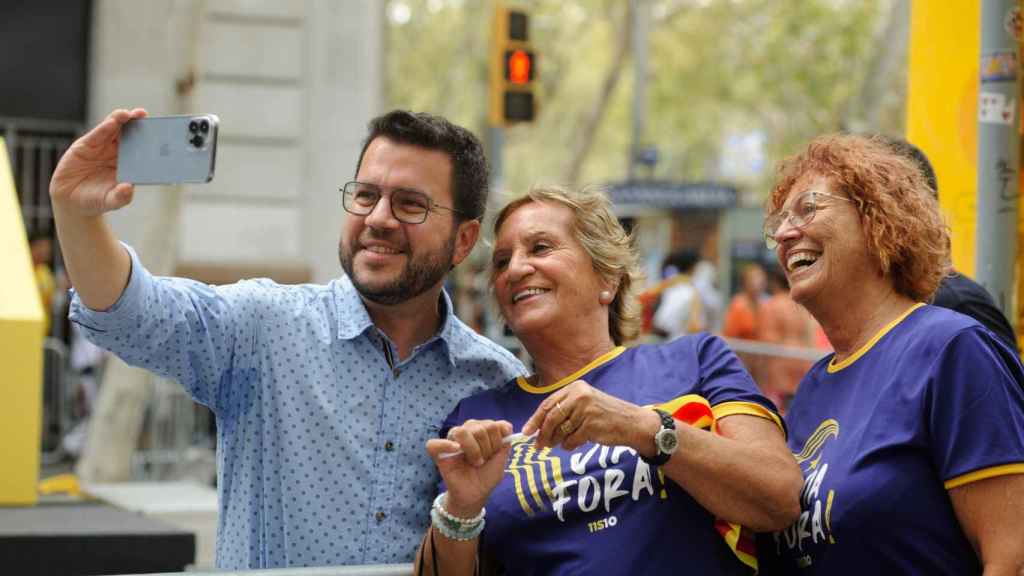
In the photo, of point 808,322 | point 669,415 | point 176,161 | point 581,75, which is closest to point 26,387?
point 176,161

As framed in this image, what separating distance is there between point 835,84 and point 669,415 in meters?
32.4

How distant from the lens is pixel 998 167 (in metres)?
4.58

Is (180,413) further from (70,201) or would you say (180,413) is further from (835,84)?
(835,84)

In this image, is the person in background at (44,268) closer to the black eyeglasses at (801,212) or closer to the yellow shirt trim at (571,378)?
the yellow shirt trim at (571,378)

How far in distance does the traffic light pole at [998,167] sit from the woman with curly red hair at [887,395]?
1.29 meters

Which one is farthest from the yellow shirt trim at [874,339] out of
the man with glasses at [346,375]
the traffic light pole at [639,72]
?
the traffic light pole at [639,72]

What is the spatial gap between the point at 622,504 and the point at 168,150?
123 centimetres

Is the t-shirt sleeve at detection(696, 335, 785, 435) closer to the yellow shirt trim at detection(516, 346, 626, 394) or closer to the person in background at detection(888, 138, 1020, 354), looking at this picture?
the yellow shirt trim at detection(516, 346, 626, 394)

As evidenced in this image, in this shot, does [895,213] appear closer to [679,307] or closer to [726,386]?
[726,386]

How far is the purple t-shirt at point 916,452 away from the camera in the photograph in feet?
9.29

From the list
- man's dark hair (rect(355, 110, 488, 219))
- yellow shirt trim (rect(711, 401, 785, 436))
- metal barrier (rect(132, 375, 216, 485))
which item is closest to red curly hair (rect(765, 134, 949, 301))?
yellow shirt trim (rect(711, 401, 785, 436))

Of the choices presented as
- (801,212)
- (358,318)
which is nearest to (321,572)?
(358,318)

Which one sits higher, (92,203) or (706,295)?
(92,203)

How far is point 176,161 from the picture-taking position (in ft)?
9.57
